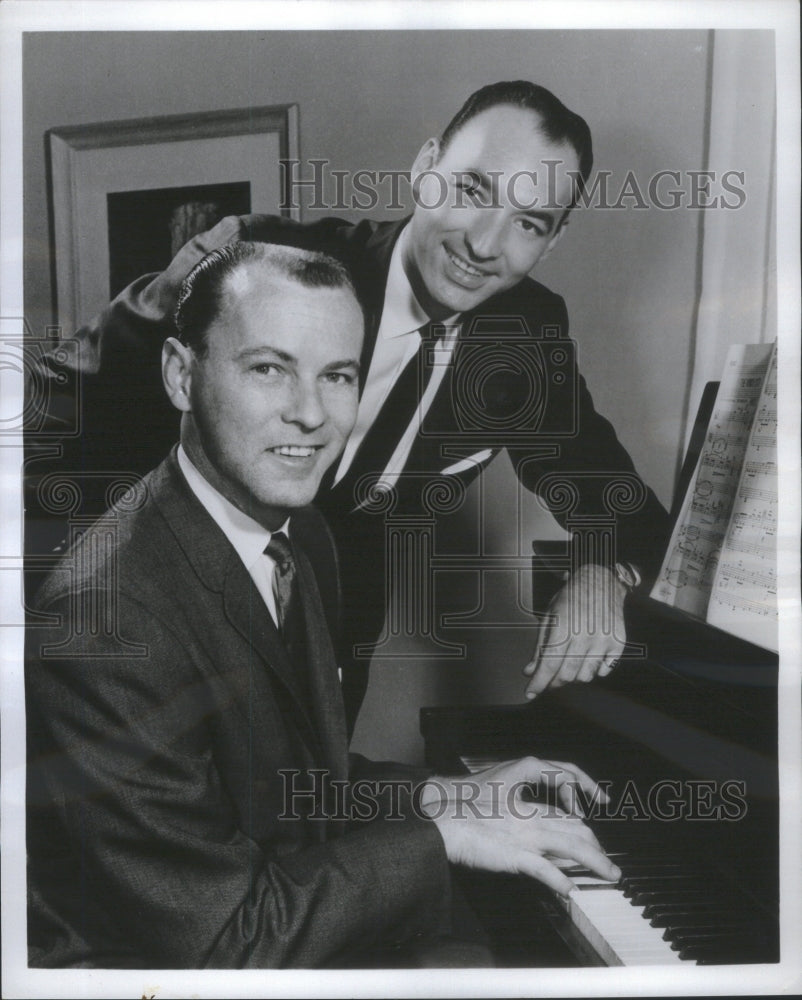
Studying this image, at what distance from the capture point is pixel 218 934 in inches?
73.1

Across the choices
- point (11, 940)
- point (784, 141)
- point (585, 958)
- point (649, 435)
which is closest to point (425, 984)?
point (585, 958)

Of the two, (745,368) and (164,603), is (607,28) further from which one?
(164,603)

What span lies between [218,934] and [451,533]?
2.90 ft

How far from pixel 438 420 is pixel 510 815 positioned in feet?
2.54

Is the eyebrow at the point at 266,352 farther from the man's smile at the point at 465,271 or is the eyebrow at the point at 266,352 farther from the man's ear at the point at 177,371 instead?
the man's smile at the point at 465,271

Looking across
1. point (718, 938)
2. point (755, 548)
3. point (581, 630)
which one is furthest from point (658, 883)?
point (755, 548)

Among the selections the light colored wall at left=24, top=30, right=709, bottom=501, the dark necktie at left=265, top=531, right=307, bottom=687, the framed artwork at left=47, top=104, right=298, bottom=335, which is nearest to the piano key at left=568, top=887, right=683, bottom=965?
the dark necktie at left=265, top=531, right=307, bottom=687

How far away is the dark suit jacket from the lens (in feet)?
6.17

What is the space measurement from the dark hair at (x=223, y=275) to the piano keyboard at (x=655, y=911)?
47.3 inches

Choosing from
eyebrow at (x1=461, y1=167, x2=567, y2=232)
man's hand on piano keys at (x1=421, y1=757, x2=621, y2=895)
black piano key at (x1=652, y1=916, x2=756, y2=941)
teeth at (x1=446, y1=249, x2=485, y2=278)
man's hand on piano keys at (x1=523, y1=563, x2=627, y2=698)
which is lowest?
black piano key at (x1=652, y1=916, x2=756, y2=941)

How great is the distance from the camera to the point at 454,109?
188cm
